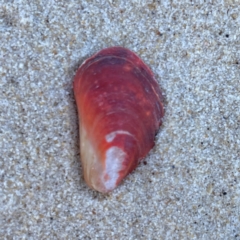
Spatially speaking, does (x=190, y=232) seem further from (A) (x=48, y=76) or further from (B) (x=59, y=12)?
(B) (x=59, y=12)

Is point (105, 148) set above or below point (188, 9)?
below

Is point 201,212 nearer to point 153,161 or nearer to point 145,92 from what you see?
point 153,161

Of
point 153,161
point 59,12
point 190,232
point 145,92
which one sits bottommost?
point 190,232

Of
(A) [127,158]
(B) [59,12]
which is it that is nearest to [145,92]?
(A) [127,158]

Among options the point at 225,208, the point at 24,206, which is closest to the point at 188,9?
the point at 225,208

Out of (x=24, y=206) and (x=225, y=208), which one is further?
(x=225, y=208)

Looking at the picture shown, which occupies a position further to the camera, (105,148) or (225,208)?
(225,208)
